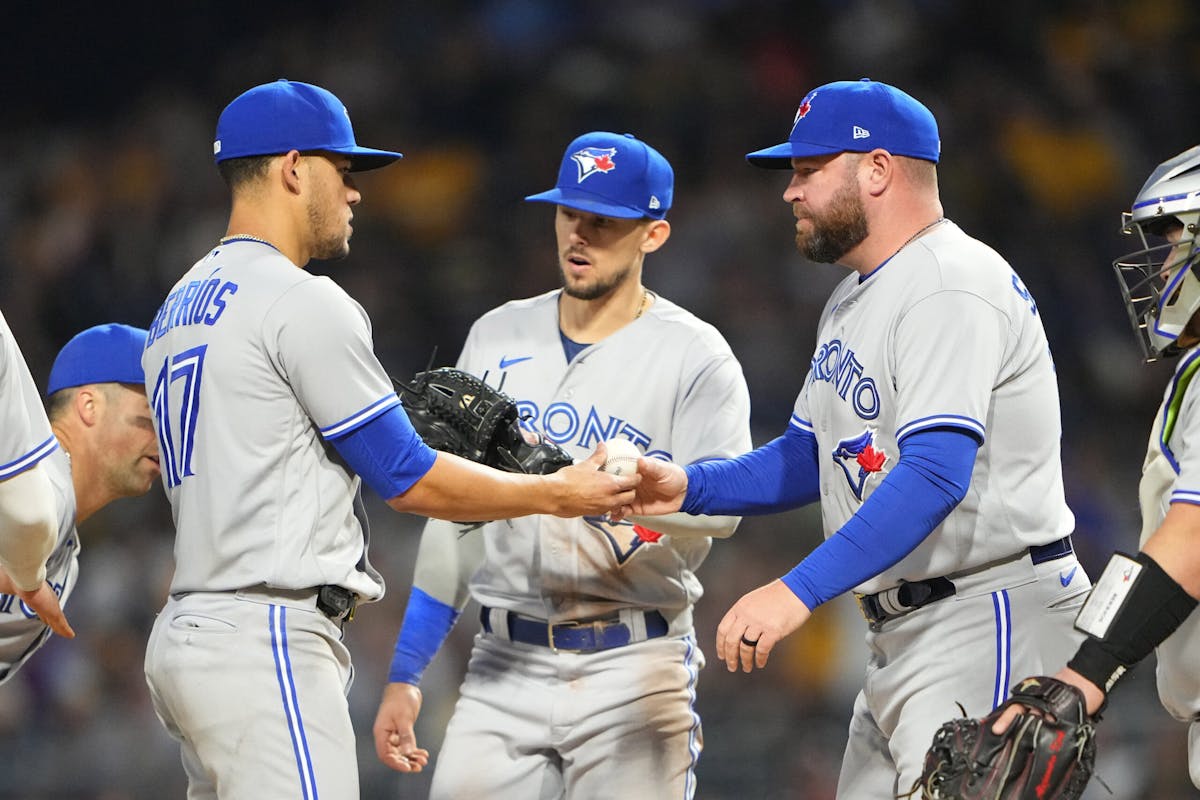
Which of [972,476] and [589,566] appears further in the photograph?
[589,566]

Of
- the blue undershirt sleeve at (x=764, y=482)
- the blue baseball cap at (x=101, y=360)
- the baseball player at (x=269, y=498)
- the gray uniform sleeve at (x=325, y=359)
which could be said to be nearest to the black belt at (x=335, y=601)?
the baseball player at (x=269, y=498)

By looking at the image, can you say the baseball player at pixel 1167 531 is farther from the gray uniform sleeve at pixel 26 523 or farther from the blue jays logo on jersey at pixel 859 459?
the gray uniform sleeve at pixel 26 523

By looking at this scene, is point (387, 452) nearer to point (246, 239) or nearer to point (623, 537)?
point (246, 239)

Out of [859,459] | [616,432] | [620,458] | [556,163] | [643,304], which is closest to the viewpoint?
[859,459]

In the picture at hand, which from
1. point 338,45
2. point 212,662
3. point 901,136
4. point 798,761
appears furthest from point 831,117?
point 338,45

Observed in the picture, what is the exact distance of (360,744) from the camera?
22.1ft

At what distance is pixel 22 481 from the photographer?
128 inches

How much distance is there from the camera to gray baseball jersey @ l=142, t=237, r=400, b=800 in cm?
317

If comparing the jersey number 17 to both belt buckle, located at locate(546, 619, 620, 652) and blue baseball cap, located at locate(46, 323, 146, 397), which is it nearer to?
blue baseball cap, located at locate(46, 323, 146, 397)

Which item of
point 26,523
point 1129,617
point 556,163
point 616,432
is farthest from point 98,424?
point 556,163

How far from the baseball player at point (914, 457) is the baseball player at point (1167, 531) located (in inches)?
11.4

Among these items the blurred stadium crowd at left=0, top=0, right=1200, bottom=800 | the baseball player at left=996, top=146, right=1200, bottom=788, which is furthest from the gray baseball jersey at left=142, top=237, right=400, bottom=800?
Result: the blurred stadium crowd at left=0, top=0, right=1200, bottom=800

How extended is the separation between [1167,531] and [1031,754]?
0.50 m

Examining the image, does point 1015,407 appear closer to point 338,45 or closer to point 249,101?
point 249,101
